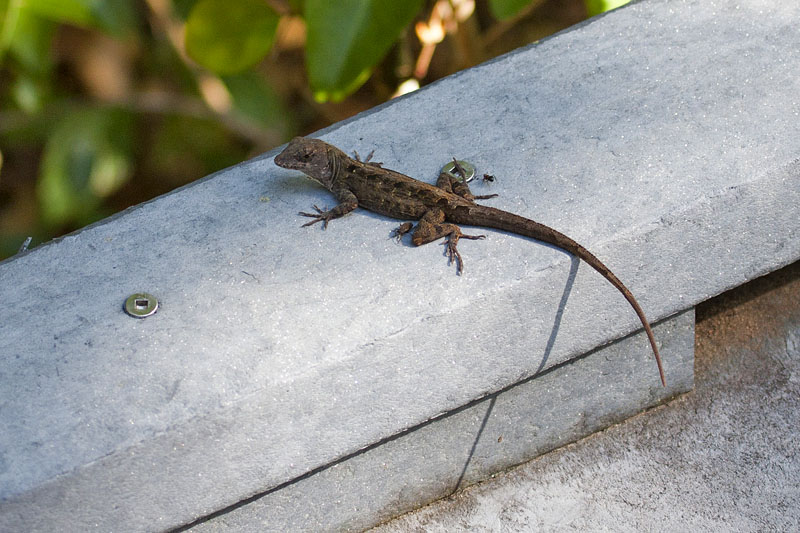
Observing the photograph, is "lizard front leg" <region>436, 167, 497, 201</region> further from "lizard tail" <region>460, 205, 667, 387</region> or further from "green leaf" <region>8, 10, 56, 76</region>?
"green leaf" <region>8, 10, 56, 76</region>

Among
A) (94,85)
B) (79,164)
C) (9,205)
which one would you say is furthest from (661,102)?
(9,205)

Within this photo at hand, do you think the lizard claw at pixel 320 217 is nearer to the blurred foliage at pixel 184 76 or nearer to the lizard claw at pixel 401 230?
the lizard claw at pixel 401 230

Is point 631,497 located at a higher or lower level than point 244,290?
lower

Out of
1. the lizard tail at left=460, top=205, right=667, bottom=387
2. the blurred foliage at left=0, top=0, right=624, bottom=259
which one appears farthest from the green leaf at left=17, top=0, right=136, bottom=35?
the lizard tail at left=460, top=205, right=667, bottom=387

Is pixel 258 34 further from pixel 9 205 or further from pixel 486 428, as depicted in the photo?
pixel 9 205

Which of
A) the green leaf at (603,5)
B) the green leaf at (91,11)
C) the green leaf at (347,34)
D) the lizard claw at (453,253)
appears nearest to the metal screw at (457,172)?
the lizard claw at (453,253)

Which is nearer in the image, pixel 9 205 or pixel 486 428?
pixel 486 428

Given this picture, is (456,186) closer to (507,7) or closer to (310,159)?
(310,159)

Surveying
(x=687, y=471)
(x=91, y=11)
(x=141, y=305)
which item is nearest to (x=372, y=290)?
(x=141, y=305)
